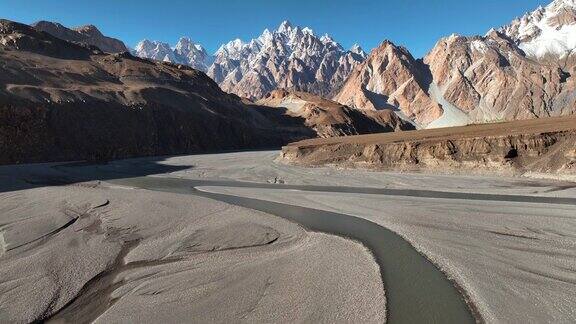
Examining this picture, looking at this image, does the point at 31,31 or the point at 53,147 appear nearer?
the point at 53,147

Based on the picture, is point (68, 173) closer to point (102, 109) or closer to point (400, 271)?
point (102, 109)

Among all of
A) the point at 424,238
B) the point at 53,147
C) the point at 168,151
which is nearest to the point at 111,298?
the point at 424,238

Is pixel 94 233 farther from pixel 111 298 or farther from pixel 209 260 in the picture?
pixel 111 298

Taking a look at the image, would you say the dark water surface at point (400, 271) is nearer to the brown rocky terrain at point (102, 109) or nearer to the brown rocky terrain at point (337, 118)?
the brown rocky terrain at point (102, 109)

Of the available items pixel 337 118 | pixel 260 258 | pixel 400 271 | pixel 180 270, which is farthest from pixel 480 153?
pixel 337 118

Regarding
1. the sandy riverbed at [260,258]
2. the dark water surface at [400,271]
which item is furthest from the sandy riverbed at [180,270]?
the dark water surface at [400,271]

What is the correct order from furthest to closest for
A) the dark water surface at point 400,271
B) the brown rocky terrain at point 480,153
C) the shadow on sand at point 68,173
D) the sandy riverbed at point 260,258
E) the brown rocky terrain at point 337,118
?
the brown rocky terrain at point 337,118 < the shadow on sand at point 68,173 < the brown rocky terrain at point 480,153 < the sandy riverbed at point 260,258 < the dark water surface at point 400,271

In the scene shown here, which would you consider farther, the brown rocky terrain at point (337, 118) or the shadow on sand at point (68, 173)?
the brown rocky terrain at point (337, 118)
